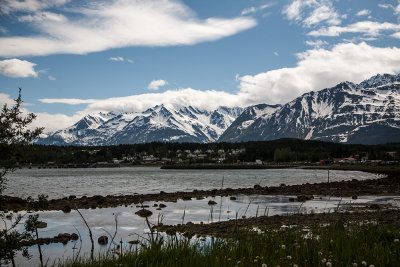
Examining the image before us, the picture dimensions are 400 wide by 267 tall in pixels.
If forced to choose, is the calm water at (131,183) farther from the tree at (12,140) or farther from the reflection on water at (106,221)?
the tree at (12,140)

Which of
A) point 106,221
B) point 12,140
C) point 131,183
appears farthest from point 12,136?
point 131,183

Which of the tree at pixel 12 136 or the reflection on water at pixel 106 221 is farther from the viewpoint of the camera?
the reflection on water at pixel 106 221

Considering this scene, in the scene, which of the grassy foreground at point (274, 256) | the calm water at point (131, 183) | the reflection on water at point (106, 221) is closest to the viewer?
the grassy foreground at point (274, 256)

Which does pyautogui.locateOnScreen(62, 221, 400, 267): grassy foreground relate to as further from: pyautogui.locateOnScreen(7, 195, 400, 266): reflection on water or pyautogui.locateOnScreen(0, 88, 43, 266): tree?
pyautogui.locateOnScreen(7, 195, 400, 266): reflection on water

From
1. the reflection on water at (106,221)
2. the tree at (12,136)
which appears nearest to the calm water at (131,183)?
the reflection on water at (106,221)

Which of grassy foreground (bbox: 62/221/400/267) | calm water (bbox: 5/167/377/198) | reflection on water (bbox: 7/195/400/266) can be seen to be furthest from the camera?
calm water (bbox: 5/167/377/198)

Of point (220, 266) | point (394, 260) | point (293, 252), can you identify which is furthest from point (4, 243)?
point (394, 260)

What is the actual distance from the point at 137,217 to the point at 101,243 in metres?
10.6

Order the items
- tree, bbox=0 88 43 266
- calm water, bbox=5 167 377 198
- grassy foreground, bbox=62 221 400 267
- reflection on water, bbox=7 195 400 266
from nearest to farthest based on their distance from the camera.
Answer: grassy foreground, bbox=62 221 400 267, tree, bbox=0 88 43 266, reflection on water, bbox=7 195 400 266, calm water, bbox=5 167 377 198

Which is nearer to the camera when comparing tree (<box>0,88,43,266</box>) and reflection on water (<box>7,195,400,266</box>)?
tree (<box>0,88,43,266</box>)

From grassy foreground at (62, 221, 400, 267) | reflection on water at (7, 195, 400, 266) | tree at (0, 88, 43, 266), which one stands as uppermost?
tree at (0, 88, 43, 266)

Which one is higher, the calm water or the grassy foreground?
the grassy foreground

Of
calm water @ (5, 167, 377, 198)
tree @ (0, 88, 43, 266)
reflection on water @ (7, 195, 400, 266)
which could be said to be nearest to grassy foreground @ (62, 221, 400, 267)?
tree @ (0, 88, 43, 266)

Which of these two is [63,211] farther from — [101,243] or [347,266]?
[347,266]
